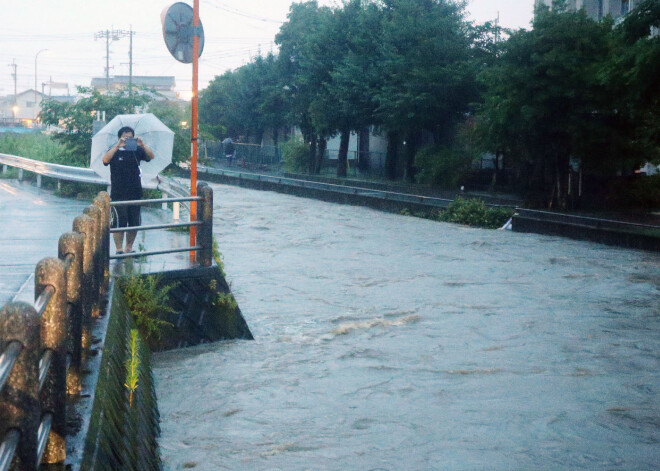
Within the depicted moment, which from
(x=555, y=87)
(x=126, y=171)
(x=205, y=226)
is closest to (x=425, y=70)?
(x=555, y=87)

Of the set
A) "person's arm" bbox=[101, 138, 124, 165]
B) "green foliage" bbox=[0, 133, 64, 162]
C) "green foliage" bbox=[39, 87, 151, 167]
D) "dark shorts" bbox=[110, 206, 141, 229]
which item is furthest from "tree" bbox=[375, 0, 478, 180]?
"dark shorts" bbox=[110, 206, 141, 229]

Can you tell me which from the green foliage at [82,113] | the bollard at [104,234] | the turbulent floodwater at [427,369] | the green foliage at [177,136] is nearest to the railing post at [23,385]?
the turbulent floodwater at [427,369]

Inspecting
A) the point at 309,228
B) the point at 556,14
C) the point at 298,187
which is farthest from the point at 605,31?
the point at 298,187

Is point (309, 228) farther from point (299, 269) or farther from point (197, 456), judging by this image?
point (197, 456)

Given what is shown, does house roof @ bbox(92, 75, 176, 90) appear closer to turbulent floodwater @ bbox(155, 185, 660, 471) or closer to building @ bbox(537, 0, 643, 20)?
building @ bbox(537, 0, 643, 20)

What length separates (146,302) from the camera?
9.18 meters

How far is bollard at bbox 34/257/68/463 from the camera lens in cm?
384

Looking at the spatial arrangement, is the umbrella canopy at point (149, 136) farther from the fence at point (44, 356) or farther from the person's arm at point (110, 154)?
the fence at point (44, 356)

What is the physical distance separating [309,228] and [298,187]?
10.9 metres

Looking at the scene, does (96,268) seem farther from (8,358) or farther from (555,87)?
(555,87)

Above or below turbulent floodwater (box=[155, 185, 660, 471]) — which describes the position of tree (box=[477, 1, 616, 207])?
above

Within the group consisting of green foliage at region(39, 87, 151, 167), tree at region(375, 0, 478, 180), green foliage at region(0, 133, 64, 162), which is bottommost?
green foliage at region(0, 133, 64, 162)

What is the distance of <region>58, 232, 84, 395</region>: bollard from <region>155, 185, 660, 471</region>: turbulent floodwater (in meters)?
2.24

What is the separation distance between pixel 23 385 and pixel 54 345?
35.3 inches
